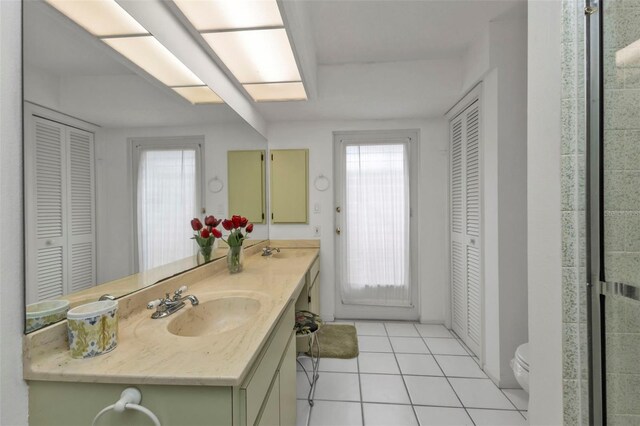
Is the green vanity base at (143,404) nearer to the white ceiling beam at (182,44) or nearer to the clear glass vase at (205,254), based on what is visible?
the clear glass vase at (205,254)

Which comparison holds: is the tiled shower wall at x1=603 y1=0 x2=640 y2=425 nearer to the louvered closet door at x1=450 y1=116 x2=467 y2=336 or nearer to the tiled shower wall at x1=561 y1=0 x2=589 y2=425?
the tiled shower wall at x1=561 y1=0 x2=589 y2=425

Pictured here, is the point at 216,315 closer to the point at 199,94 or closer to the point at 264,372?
the point at 264,372

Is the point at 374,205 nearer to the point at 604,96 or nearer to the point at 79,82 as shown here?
the point at 604,96

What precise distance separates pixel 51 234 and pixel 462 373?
2.63m

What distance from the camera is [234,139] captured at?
83.7 inches

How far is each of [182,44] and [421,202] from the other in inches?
101

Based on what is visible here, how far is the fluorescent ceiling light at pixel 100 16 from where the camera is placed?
2.86ft

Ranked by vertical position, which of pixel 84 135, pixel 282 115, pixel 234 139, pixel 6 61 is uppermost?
pixel 282 115

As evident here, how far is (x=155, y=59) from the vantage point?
4.24 feet

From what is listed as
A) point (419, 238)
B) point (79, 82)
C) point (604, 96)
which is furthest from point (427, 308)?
point (79, 82)

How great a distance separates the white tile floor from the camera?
5.39 feet

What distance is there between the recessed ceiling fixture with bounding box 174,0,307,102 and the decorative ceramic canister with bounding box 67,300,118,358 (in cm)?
135

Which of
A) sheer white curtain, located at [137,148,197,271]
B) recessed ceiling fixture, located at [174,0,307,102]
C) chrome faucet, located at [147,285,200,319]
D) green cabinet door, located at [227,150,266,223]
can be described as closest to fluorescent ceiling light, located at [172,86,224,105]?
recessed ceiling fixture, located at [174,0,307,102]

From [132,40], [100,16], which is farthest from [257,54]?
[100,16]
